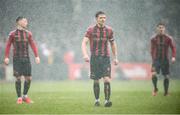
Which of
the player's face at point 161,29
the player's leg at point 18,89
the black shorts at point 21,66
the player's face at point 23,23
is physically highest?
the player's face at point 23,23

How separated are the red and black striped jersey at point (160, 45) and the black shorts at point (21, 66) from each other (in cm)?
219

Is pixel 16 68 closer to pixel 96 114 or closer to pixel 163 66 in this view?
pixel 96 114

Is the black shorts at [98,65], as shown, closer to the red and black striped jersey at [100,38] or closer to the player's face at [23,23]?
the red and black striped jersey at [100,38]

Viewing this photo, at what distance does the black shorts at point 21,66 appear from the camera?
8984mm

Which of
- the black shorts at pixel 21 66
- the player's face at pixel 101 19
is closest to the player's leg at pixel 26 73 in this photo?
the black shorts at pixel 21 66

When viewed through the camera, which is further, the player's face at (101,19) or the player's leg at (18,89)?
the player's leg at (18,89)

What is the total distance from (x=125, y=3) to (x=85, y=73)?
6.11 m

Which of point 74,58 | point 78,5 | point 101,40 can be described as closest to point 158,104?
point 101,40

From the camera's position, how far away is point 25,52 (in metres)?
8.97

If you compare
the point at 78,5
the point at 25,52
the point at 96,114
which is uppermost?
the point at 78,5

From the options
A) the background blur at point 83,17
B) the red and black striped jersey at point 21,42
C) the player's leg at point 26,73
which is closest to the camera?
the red and black striped jersey at point 21,42

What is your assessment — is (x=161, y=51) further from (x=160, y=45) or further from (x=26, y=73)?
(x=26, y=73)

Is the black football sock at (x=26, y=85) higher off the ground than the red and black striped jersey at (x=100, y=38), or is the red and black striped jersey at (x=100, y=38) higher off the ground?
the red and black striped jersey at (x=100, y=38)

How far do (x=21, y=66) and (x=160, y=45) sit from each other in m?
2.44
